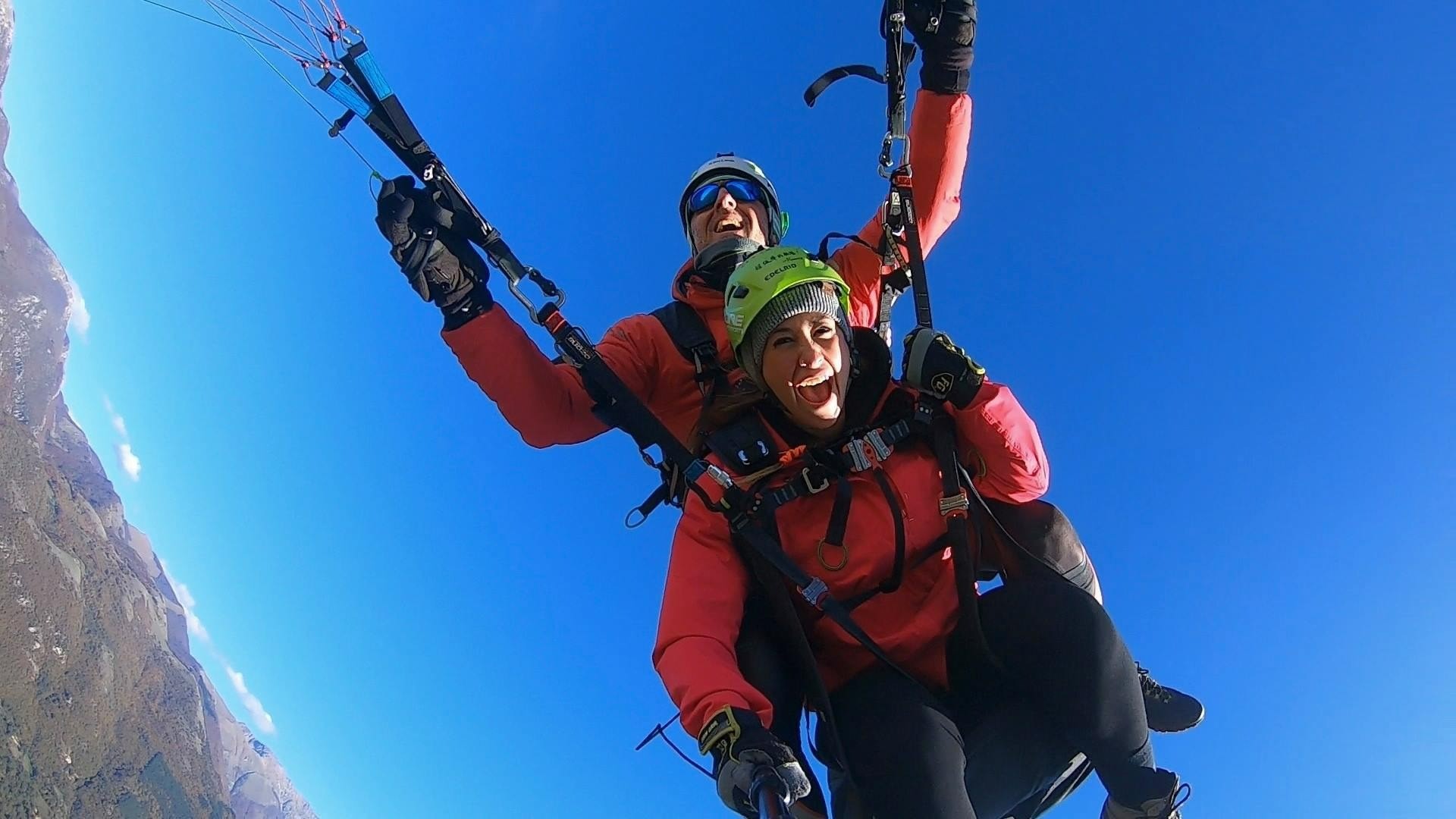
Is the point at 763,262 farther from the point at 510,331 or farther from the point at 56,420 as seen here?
the point at 56,420

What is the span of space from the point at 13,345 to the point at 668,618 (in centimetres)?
19475

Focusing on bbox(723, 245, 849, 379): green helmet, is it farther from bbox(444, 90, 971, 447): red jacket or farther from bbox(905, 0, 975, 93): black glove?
bbox(905, 0, 975, 93): black glove

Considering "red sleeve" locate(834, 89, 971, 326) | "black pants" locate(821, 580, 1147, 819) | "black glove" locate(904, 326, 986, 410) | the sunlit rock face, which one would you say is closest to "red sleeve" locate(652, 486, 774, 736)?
"black pants" locate(821, 580, 1147, 819)

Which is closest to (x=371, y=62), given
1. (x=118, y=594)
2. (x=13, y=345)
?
(x=118, y=594)

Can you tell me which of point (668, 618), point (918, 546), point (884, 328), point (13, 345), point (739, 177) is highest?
point (13, 345)

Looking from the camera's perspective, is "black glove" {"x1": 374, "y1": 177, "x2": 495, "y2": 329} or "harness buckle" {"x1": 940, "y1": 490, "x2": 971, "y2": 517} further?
"black glove" {"x1": 374, "y1": 177, "x2": 495, "y2": 329}

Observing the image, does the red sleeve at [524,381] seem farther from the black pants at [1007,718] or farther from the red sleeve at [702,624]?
the black pants at [1007,718]

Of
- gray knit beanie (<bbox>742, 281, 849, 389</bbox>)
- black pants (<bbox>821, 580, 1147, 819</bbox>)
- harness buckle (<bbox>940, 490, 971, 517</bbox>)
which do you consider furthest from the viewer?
gray knit beanie (<bbox>742, 281, 849, 389</bbox>)

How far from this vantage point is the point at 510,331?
11.3 ft

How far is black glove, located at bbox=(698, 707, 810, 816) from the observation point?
2.18 meters

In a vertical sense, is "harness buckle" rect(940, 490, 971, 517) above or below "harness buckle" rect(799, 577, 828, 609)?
above

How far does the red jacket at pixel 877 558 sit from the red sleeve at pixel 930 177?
1.34 metres

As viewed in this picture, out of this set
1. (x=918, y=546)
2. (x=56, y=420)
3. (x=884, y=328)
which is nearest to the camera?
(x=918, y=546)

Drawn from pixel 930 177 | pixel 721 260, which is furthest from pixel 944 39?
pixel 721 260
